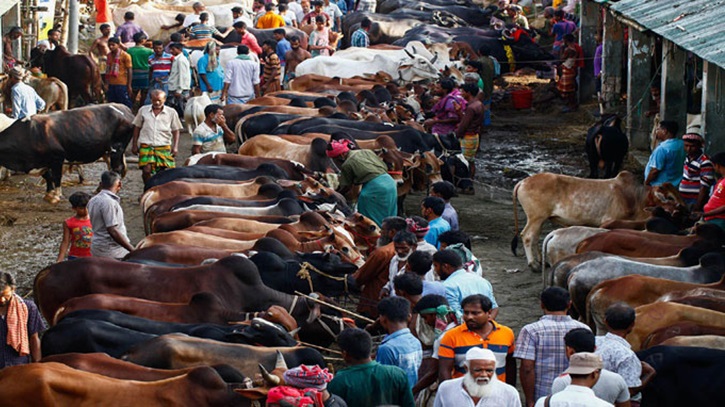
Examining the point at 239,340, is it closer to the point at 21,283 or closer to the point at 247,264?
the point at 247,264

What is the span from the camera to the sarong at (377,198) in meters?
12.7

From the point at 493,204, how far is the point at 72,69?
8.17 m

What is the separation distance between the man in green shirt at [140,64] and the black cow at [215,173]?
7.21 meters

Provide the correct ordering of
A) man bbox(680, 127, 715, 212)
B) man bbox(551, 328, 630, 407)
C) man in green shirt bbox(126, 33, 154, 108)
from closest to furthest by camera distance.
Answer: man bbox(551, 328, 630, 407) → man bbox(680, 127, 715, 212) → man in green shirt bbox(126, 33, 154, 108)

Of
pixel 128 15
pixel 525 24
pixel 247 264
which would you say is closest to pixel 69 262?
pixel 247 264

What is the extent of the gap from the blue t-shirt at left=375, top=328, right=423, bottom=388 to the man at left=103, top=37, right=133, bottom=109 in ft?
44.1

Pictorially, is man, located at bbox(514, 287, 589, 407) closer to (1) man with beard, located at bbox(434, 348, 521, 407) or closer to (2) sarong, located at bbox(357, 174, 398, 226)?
(1) man with beard, located at bbox(434, 348, 521, 407)

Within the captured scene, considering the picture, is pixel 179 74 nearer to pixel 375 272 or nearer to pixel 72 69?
pixel 72 69

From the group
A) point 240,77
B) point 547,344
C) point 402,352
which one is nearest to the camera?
point 402,352

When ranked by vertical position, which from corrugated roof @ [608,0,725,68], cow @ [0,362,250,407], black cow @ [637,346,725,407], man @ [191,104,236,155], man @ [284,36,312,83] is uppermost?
corrugated roof @ [608,0,725,68]

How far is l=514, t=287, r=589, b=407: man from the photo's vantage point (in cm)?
745

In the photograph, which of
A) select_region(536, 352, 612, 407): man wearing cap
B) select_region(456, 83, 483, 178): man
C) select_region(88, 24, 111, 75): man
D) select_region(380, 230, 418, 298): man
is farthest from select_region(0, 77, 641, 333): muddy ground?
select_region(536, 352, 612, 407): man wearing cap

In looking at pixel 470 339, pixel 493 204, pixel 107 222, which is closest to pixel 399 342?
pixel 470 339

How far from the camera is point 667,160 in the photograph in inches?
526
